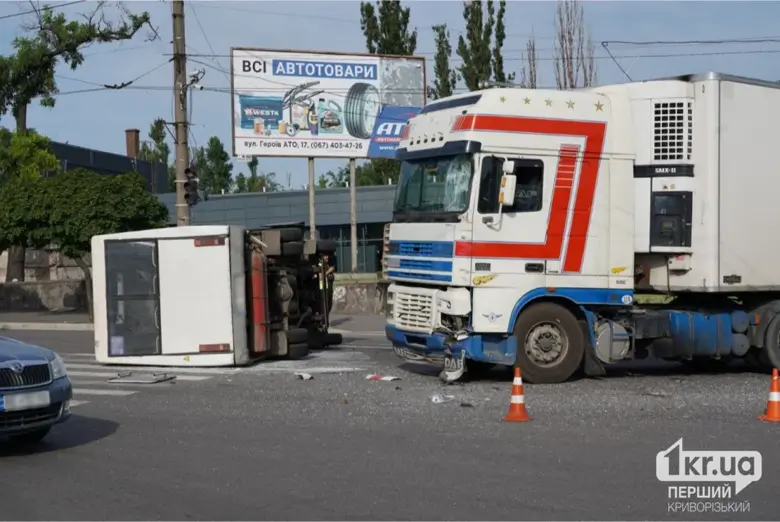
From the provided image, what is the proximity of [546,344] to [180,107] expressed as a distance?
13031 millimetres

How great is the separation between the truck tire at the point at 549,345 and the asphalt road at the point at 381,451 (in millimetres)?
283

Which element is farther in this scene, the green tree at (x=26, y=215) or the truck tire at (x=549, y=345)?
the green tree at (x=26, y=215)

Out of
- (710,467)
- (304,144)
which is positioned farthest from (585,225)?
(304,144)

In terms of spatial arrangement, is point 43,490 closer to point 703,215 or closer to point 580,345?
point 580,345

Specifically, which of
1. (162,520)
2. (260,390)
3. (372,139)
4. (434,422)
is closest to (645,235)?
(434,422)

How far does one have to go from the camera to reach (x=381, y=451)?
8.83 metres

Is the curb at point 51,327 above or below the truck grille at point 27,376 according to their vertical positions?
below

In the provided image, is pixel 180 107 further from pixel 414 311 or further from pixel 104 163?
pixel 104 163

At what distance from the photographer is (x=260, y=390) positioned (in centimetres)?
1294

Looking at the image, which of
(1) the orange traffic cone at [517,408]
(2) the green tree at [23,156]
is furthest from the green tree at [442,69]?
(1) the orange traffic cone at [517,408]

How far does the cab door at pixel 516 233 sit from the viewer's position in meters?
12.4

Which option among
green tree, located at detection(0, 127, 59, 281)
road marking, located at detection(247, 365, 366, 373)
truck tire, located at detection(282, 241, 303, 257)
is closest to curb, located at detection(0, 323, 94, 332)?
green tree, located at detection(0, 127, 59, 281)

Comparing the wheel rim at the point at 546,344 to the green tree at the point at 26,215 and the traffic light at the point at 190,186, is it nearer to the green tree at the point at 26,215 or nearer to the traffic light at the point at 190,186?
the traffic light at the point at 190,186

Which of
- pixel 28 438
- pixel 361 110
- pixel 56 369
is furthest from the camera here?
pixel 361 110
